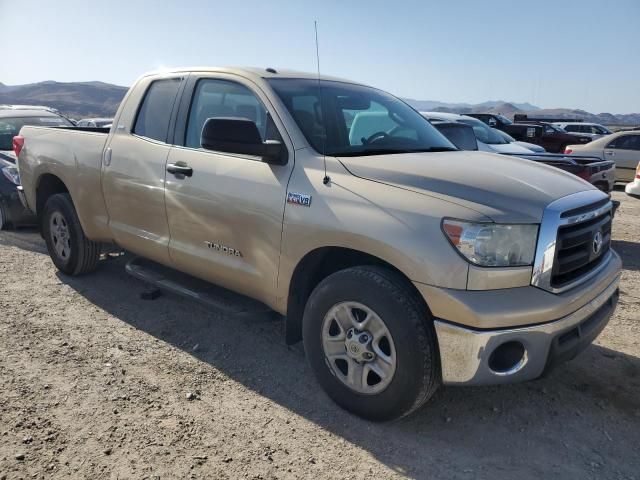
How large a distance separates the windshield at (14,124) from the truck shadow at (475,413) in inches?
198

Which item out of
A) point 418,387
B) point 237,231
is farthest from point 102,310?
point 418,387

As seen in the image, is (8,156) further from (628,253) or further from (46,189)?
(628,253)

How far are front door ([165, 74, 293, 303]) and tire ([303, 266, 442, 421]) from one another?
447 mm

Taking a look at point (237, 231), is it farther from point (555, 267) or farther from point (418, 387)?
point (555, 267)

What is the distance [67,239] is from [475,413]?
4050 mm

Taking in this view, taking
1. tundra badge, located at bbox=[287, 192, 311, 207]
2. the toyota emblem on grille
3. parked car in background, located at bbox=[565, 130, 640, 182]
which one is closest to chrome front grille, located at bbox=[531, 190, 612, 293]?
the toyota emblem on grille

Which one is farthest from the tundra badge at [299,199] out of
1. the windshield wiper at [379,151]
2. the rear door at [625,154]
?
the rear door at [625,154]

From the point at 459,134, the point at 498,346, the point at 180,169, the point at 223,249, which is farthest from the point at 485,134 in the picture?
the point at 498,346

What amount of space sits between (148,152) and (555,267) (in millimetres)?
2925

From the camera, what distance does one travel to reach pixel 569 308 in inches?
105

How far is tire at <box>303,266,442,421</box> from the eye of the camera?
105 inches

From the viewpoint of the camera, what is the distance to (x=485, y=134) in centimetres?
1077

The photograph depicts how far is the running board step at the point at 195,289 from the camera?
3670 mm

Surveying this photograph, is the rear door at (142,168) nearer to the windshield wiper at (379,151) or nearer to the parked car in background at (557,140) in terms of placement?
the windshield wiper at (379,151)
